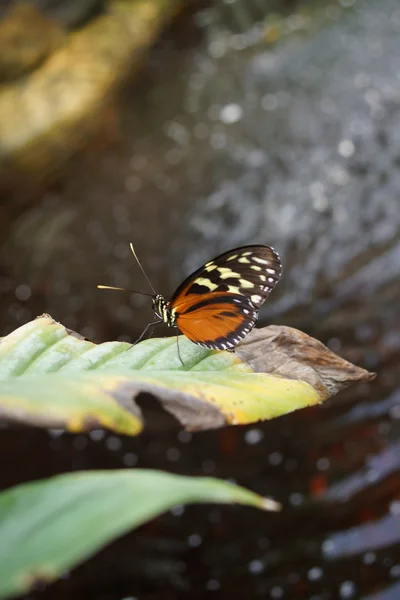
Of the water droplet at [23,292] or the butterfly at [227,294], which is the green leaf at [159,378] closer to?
the butterfly at [227,294]

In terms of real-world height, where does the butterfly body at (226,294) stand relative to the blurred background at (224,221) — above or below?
above

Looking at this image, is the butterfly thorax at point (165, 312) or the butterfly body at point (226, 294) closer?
the butterfly body at point (226, 294)

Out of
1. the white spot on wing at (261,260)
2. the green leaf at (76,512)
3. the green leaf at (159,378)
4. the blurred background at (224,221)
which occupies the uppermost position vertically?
the green leaf at (76,512)

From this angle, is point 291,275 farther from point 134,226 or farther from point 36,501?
point 36,501

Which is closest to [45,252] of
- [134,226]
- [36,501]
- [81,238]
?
[81,238]

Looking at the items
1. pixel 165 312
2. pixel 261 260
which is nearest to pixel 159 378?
pixel 261 260

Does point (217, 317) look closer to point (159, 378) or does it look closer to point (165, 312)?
point (165, 312)

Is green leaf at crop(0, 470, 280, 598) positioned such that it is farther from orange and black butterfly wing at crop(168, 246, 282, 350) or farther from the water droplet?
the water droplet

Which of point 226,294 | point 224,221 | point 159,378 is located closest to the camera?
point 159,378

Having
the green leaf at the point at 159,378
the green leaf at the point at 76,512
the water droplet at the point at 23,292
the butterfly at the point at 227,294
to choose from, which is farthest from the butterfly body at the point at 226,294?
the water droplet at the point at 23,292
